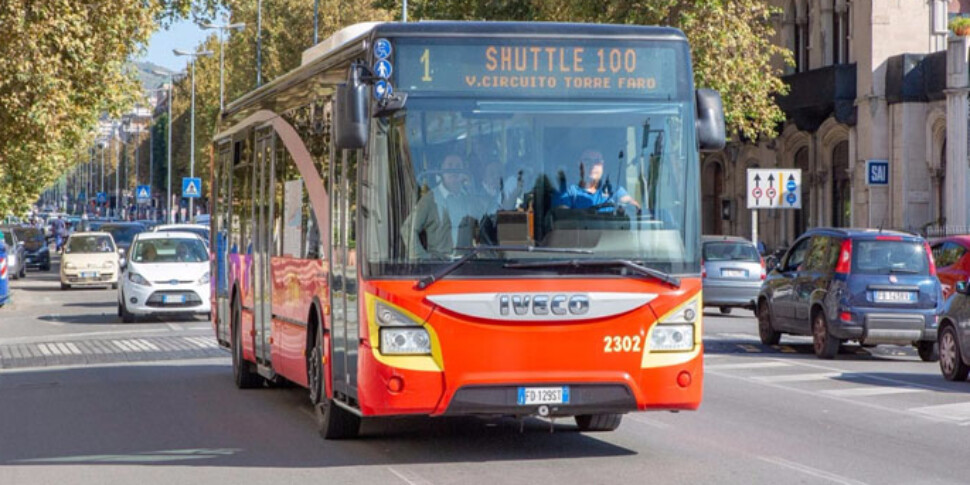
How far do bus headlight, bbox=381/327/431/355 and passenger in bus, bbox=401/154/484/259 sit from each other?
492mm

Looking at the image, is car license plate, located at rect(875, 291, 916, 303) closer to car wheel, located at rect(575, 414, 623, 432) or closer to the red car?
the red car

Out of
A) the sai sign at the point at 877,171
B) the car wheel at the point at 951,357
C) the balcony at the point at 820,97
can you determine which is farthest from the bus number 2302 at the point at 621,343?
the balcony at the point at 820,97

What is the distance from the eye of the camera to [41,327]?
31.2 meters

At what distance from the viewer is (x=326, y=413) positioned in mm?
12867

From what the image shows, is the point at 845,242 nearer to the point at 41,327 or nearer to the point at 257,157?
the point at 257,157

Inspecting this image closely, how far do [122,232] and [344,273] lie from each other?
42.6 m

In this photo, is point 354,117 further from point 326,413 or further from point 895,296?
Result: point 895,296

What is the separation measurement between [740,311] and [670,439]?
79.6 feet

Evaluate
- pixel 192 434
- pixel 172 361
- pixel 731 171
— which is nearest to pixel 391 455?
pixel 192 434

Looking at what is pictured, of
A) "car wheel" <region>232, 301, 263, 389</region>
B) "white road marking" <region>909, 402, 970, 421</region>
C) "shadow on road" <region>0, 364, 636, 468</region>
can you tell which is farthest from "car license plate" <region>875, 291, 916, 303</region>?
"car wheel" <region>232, 301, 263, 389</region>

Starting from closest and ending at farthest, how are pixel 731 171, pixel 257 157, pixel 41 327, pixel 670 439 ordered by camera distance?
pixel 670 439
pixel 257 157
pixel 41 327
pixel 731 171

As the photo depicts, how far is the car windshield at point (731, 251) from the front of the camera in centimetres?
3319

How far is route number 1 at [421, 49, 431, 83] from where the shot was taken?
11297 mm

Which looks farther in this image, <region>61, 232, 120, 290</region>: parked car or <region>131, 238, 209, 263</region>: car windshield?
<region>61, 232, 120, 290</region>: parked car
